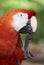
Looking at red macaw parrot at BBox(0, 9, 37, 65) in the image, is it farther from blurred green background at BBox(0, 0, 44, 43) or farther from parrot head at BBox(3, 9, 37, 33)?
blurred green background at BBox(0, 0, 44, 43)

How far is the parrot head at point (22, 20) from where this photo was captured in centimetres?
97

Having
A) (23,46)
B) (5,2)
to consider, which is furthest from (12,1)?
(23,46)

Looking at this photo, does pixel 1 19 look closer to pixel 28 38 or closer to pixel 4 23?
pixel 4 23

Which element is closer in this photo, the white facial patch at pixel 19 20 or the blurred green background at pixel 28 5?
the white facial patch at pixel 19 20

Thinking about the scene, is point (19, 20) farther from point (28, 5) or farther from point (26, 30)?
point (28, 5)

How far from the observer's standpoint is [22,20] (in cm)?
97

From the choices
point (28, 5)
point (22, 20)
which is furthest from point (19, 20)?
point (28, 5)

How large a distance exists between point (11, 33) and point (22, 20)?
0.06 meters

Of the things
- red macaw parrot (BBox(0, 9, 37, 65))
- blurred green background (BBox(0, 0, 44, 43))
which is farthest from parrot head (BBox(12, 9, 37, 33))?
blurred green background (BBox(0, 0, 44, 43))

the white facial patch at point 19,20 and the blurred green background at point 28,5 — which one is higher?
Answer: the blurred green background at point 28,5

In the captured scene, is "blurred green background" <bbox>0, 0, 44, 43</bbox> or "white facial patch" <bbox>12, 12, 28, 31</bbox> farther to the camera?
"blurred green background" <bbox>0, 0, 44, 43</bbox>

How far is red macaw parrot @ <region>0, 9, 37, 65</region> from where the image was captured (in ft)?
3.11

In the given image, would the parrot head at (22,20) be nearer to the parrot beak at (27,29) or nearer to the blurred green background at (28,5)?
the parrot beak at (27,29)

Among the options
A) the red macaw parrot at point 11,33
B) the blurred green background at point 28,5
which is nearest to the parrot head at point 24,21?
the red macaw parrot at point 11,33
